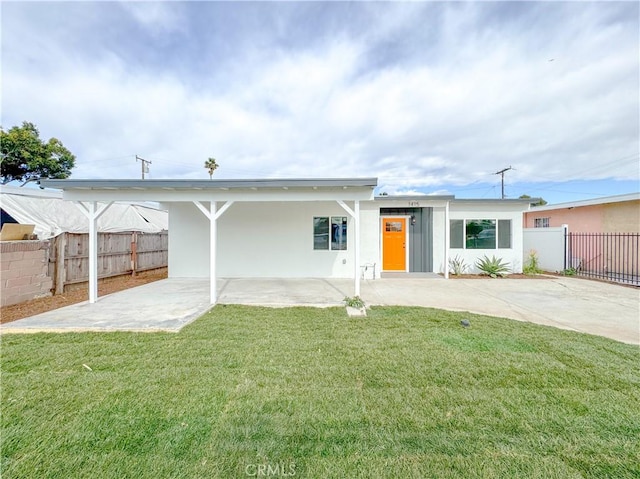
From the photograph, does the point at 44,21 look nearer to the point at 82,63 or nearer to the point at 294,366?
the point at 82,63

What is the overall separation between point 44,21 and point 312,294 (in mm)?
9333

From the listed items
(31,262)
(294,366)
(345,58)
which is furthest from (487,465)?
(345,58)

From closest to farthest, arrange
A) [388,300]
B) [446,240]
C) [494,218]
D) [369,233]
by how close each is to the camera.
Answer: [388,300], [446,240], [369,233], [494,218]

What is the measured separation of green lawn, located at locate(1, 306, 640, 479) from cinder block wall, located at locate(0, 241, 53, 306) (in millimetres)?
2758

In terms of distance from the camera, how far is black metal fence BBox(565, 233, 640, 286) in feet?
35.3

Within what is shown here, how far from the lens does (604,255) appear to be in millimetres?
11805

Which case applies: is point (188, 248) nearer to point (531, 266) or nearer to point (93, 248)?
point (93, 248)

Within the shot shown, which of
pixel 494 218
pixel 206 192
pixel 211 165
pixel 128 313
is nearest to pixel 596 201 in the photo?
pixel 494 218

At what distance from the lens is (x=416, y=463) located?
2008 mm

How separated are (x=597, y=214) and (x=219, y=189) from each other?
1550cm

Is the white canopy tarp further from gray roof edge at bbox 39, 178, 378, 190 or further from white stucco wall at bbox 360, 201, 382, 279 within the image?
white stucco wall at bbox 360, 201, 382, 279

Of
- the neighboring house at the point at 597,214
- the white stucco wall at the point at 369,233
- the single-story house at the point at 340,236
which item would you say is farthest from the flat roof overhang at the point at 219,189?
the neighboring house at the point at 597,214

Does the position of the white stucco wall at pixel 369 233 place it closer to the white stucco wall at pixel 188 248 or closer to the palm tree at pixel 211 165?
the white stucco wall at pixel 188 248

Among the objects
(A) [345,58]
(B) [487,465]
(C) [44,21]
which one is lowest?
(B) [487,465]
